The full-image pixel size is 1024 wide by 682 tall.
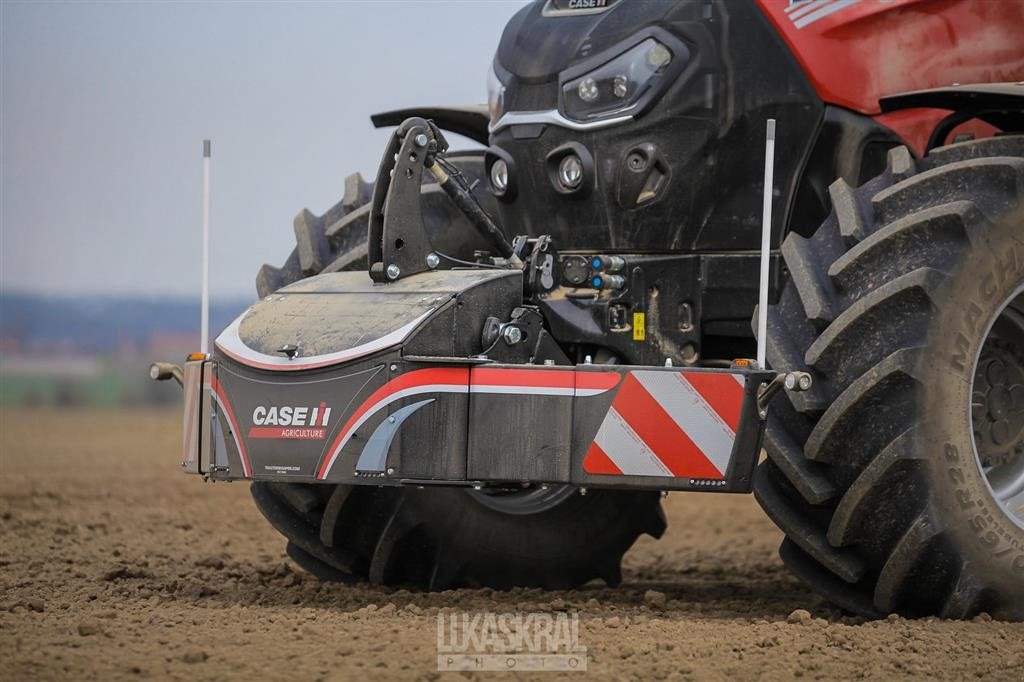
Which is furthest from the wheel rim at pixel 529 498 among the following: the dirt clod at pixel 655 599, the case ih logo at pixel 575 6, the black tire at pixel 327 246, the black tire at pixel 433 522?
the case ih logo at pixel 575 6

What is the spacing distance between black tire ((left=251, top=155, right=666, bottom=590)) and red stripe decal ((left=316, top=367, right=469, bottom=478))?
82cm

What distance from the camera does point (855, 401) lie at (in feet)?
15.5

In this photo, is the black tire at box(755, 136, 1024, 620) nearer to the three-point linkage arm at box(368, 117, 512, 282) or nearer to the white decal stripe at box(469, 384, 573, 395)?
the white decal stripe at box(469, 384, 573, 395)

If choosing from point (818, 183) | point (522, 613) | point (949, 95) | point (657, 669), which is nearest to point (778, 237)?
point (818, 183)

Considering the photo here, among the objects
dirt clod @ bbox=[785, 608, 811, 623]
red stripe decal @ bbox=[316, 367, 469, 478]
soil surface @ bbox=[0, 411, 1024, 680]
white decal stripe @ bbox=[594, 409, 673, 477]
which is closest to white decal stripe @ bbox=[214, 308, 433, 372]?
red stripe decal @ bbox=[316, 367, 469, 478]

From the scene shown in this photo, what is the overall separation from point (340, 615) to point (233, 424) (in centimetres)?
64

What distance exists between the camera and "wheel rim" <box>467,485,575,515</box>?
598 cm

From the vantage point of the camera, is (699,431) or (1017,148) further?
(1017,148)

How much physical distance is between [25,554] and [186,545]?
3.13 ft

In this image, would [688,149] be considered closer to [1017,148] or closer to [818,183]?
[818,183]

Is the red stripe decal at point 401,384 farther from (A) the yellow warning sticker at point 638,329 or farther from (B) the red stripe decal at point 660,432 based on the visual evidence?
(A) the yellow warning sticker at point 638,329

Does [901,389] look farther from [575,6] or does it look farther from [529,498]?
[575,6]

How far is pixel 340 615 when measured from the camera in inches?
197

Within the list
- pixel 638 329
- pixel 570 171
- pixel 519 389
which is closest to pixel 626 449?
pixel 519 389
